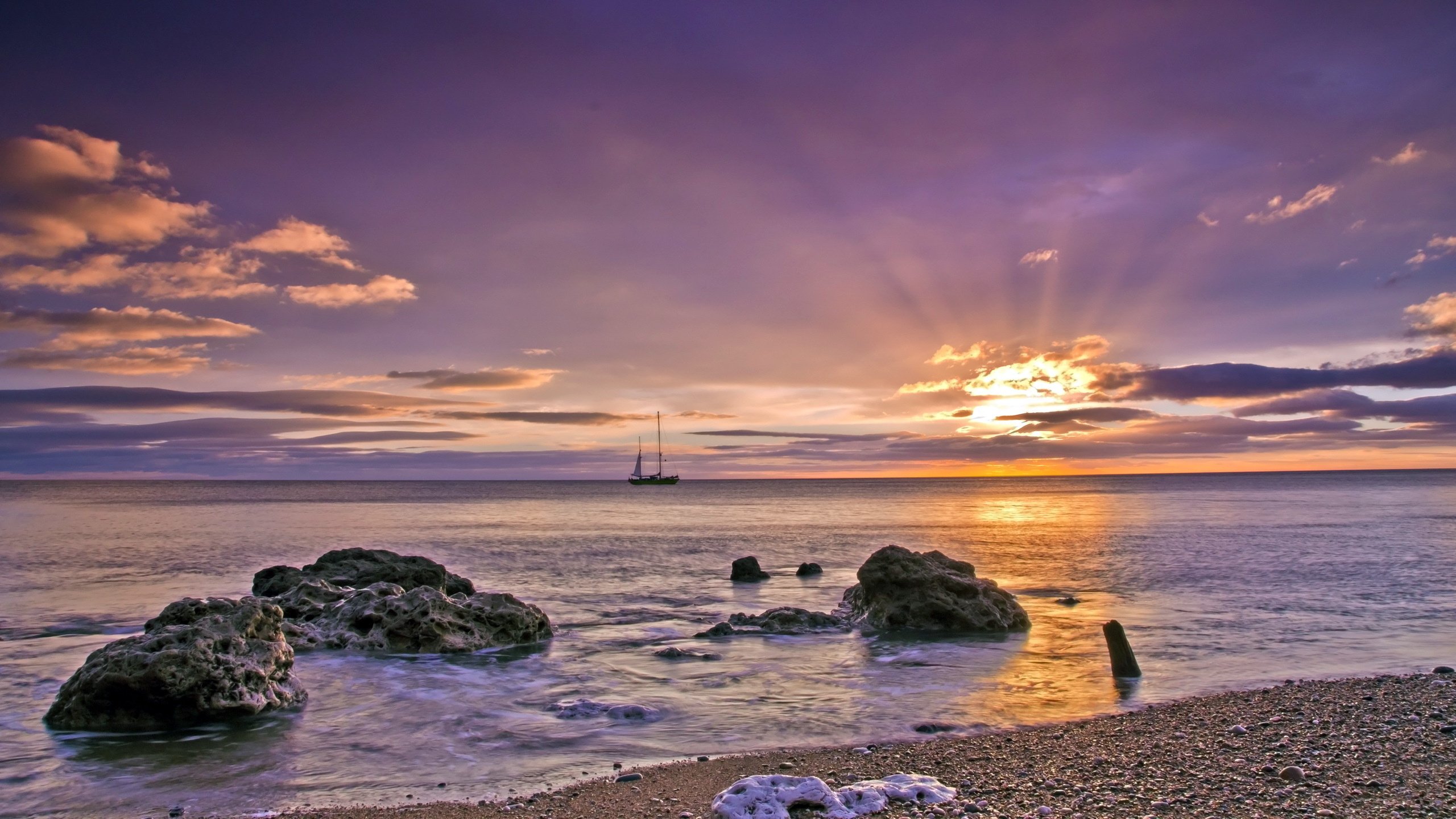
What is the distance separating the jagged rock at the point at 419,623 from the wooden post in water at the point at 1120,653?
39.0 feet

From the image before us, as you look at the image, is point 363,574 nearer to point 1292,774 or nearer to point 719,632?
point 719,632

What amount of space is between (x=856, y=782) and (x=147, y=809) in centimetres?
734

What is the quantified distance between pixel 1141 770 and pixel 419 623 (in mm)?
14172

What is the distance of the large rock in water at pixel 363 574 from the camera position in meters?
22.6

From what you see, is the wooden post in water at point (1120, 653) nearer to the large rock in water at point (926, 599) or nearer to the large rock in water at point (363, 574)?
the large rock in water at point (926, 599)

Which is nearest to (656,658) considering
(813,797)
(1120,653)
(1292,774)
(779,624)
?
(779,624)

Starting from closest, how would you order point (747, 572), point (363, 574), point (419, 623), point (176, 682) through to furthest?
1. point (176, 682)
2. point (419, 623)
3. point (363, 574)
4. point (747, 572)

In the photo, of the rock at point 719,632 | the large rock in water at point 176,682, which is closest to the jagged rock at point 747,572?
the rock at point 719,632

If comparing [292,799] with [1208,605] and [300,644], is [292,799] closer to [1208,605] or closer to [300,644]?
[300,644]

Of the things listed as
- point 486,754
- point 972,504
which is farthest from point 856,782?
point 972,504

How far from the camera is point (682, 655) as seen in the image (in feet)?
55.6

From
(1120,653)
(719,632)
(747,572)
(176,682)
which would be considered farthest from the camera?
(747,572)

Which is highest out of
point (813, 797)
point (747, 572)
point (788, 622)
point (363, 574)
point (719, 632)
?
point (363, 574)

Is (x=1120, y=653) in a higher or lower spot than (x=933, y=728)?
higher
